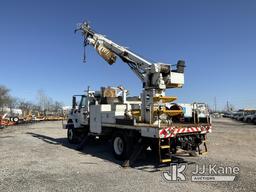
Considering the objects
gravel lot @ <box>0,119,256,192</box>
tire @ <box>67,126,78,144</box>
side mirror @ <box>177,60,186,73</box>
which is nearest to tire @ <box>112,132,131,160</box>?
gravel lot @ <box>0,119,256,192</box>

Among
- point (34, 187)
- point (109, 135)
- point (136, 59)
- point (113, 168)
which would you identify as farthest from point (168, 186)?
point (136, 59)

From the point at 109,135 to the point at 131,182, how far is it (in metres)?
4.74

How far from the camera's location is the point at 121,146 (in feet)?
34.0

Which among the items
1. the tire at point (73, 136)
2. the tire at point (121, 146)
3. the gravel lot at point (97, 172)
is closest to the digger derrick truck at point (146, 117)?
the tire at point (121, 146)

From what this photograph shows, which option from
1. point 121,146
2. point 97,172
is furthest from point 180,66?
point 97,172

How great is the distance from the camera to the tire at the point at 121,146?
31.7 feet

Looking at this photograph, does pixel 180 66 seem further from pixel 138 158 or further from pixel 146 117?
pixel 138 158

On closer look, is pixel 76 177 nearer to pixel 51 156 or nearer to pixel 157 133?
pixel 157 133

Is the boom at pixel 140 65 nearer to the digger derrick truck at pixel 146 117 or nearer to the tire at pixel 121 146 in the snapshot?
the digger derrick truck at pixel 146 117

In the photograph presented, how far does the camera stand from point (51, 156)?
11.0 metres

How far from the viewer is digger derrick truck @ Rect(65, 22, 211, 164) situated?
8.98m

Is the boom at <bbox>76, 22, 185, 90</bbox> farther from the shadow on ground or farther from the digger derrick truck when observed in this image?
the shadow on ground

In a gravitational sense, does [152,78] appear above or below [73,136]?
above

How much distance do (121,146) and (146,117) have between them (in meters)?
1.50
